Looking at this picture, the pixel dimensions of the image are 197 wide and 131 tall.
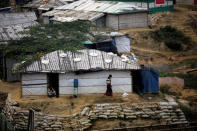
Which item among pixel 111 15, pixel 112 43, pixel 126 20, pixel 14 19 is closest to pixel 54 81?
pixel 112 43

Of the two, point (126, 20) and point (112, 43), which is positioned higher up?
point (126, 20)

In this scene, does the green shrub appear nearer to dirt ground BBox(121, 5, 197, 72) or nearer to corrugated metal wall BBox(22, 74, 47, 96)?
dirt ground BBox(121, 5, 197, 72)

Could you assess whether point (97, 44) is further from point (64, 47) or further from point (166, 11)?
point (166, 11)

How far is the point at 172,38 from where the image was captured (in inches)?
1204

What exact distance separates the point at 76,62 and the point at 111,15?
43.1 ft

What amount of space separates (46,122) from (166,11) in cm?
2267

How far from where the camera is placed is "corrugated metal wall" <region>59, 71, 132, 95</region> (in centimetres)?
1723

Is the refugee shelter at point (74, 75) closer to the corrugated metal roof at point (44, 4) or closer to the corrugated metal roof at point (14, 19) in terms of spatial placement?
the corrugated metal roof at point (14, 19)

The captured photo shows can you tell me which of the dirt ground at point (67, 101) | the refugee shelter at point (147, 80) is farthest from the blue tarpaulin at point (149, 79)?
the dirt ground at point (67, 101)

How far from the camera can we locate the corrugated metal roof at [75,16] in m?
29.3

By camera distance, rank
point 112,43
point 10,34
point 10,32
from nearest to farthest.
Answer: point 112,43, point 10,34, point 10,32

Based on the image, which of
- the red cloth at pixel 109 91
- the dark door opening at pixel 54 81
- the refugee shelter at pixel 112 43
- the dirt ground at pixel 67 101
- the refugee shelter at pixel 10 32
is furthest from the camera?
the refugee shelter at pixel 112 43

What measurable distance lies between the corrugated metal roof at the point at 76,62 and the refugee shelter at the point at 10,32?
11.4ft

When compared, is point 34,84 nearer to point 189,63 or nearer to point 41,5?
point 189,63
